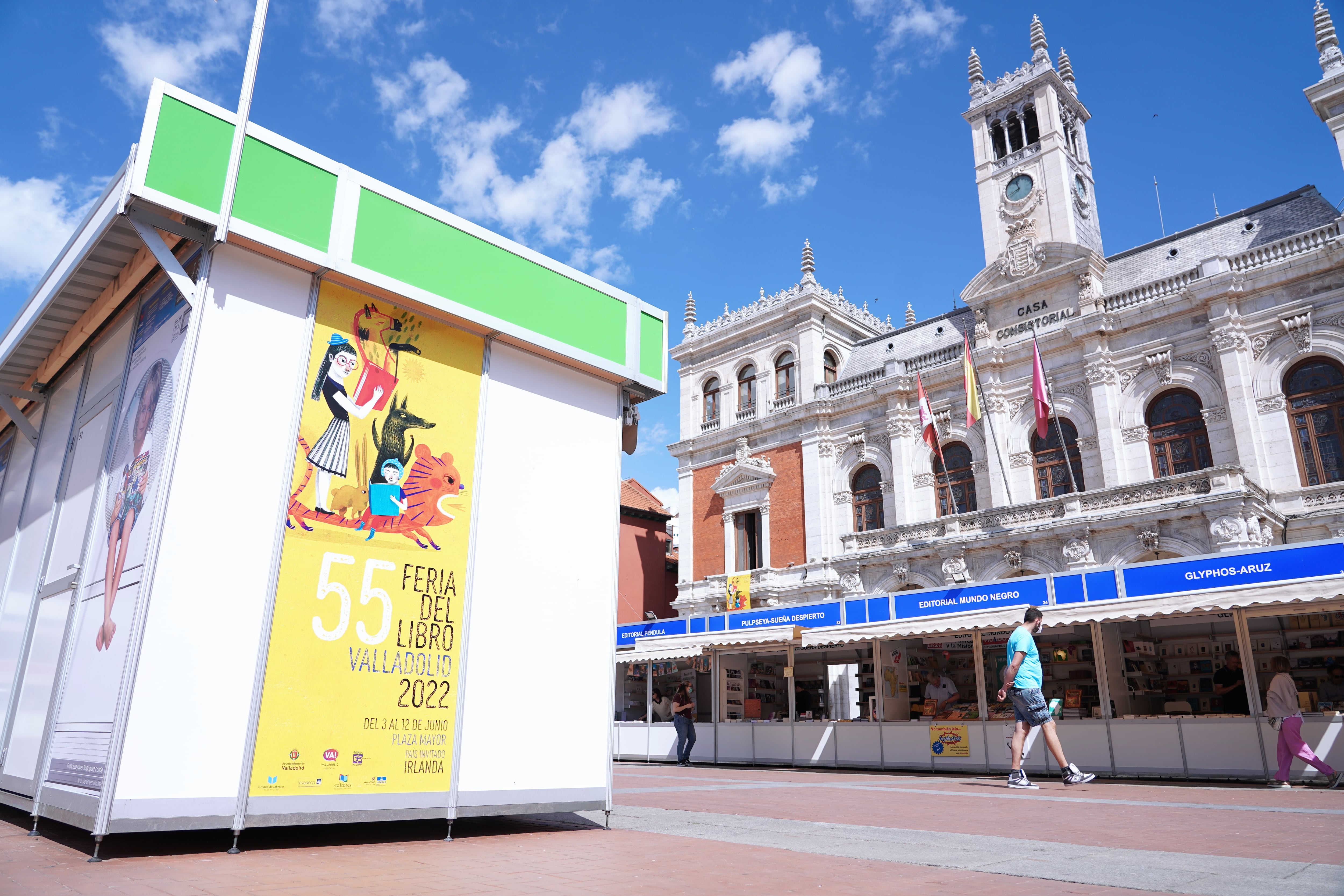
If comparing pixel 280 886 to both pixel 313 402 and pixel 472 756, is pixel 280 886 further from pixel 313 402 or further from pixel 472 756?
pixel 313 402

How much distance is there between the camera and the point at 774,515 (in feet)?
110

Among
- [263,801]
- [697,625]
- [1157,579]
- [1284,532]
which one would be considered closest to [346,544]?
[263,801]

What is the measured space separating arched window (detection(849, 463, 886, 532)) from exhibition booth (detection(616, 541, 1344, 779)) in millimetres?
9528

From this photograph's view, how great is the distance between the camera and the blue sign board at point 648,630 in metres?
25.3

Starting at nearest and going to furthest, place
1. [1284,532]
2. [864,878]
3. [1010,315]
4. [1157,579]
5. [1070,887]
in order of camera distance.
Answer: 1. [1070,887]
2. [864,878]
3. [1157,579]
4. [1284,532]
5. [1010,315]

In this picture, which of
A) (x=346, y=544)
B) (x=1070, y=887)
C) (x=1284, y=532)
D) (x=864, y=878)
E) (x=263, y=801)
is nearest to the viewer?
(x=1070, y=887)

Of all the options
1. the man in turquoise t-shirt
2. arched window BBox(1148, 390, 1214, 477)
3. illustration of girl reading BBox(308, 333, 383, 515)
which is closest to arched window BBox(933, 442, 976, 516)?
arched window BBox(1148, 390, 1214, 477)

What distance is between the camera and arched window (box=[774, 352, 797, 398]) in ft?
116

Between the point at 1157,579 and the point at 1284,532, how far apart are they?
33.6 ft

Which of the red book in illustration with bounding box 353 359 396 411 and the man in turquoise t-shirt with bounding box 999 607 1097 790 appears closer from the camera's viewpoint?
the red book in illustration with bounding box 353 359 396 411

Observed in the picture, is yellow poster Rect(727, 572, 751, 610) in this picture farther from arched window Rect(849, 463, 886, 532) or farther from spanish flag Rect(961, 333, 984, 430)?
spanish flag Rect(961, 333, 984, 430)

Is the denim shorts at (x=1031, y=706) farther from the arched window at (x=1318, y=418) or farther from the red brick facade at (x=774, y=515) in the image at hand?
the red brick facade at (x=774, y=515)

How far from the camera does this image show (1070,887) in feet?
14.8

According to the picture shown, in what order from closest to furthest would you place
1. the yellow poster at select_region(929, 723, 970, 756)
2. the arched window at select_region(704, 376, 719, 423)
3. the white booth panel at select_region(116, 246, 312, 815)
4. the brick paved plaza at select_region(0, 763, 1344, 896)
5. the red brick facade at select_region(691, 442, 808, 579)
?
1. the brick paved plaza at select_region(0, 763, 1344, 896)
2. the white booth panel at select_region(116, 246, 312, 815)
3. the yellow poster at select_region(929, 723, 970, 756)
4. the red brick facade at select_region(691, 442, 808, 579)
5. the arched window at select_region(704, 376, 719, 423)
